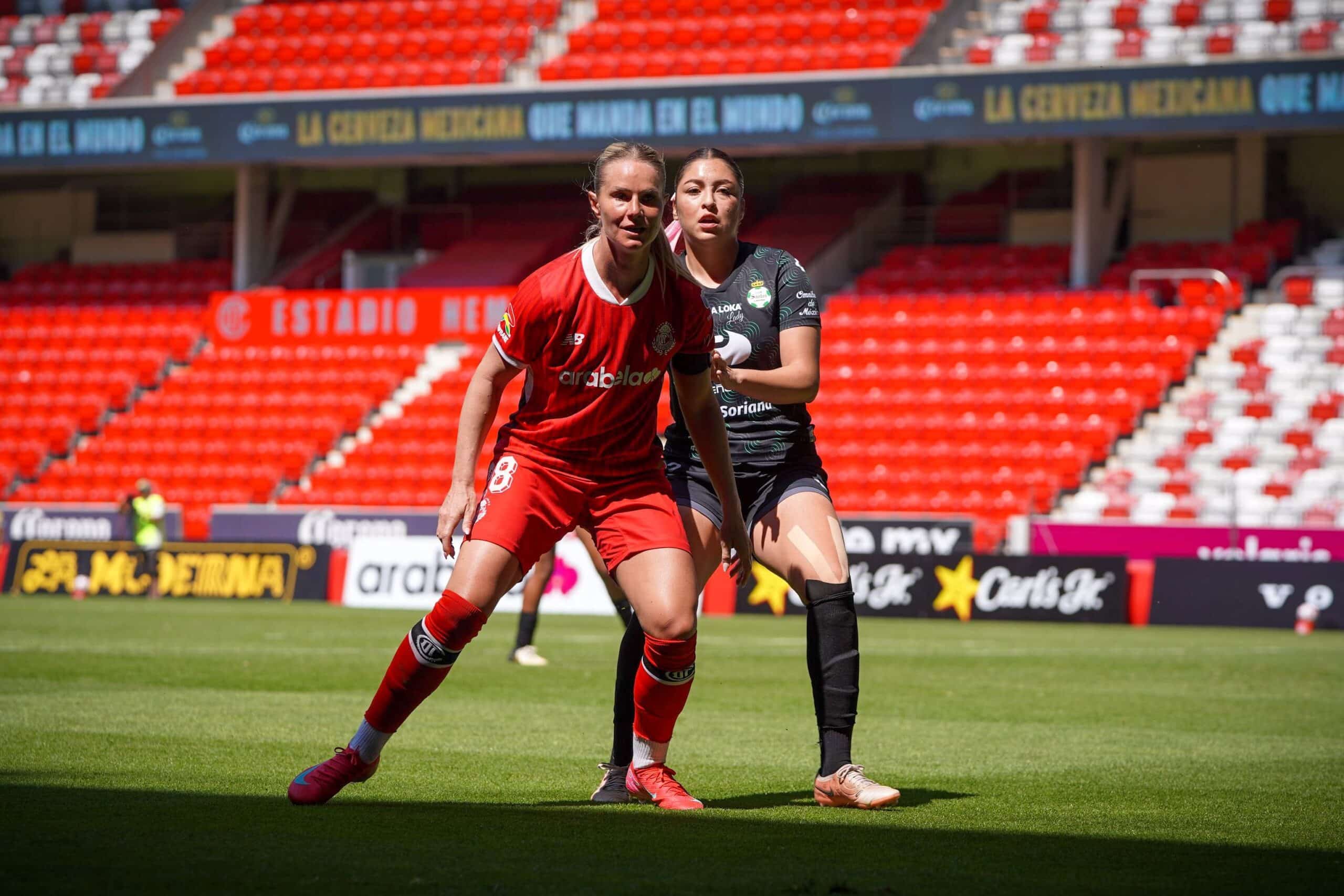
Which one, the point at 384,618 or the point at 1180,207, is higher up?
the point at 1180,207

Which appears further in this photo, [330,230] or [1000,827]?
[330,230]

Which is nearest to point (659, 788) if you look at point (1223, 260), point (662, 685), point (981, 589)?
point (662, 685)

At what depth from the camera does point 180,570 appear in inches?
1040

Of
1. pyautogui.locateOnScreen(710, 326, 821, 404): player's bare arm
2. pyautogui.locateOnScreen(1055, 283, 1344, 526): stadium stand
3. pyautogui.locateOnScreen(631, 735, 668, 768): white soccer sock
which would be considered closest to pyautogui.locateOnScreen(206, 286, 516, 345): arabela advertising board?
pyautogui.locateOnScreen(1055, 283, 1344, 526): stadium stand

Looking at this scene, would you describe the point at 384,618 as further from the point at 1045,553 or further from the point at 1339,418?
the point at 1339,418

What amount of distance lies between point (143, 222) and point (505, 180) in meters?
8.07

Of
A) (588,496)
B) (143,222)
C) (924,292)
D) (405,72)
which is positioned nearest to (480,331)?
(405,72)

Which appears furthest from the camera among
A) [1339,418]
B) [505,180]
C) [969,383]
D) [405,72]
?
[505,180]

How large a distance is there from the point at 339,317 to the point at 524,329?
28613mm

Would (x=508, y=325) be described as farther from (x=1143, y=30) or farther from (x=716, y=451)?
(x=1143, y=30)

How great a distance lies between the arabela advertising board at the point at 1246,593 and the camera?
20.9 m

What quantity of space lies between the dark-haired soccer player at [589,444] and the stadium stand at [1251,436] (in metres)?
18.0

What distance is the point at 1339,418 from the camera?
2627 cm

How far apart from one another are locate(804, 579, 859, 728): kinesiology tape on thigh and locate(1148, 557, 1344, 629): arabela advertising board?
15042 mm
